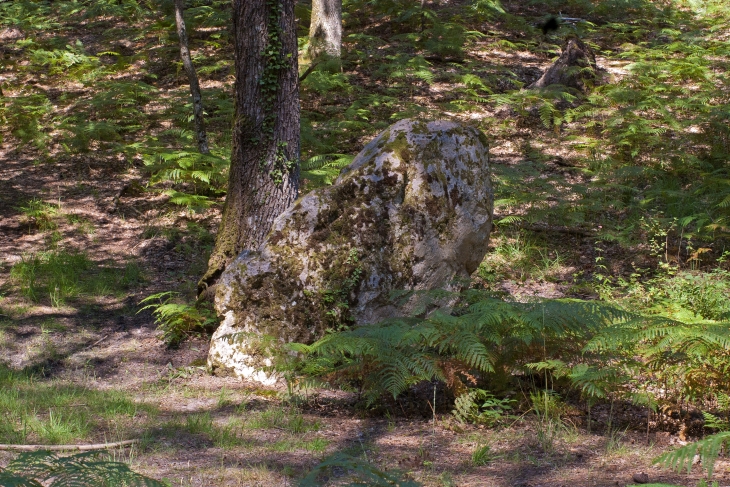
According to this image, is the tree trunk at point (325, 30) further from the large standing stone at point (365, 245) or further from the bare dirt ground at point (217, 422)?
the large standing stone at point (365, 245)

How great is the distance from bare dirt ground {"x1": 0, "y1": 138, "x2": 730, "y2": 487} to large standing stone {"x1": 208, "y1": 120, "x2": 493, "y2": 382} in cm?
67

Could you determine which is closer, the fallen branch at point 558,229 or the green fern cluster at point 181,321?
the green fern cluster at point 181,321

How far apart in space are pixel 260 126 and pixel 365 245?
1941 millimetres

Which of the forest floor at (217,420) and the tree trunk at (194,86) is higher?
the tree trunk at (194,86)

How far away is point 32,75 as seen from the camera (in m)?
14.5

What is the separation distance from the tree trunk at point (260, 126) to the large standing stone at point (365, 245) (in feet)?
2.51

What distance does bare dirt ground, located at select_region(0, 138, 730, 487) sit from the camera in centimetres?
364

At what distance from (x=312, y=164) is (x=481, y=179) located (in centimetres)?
347

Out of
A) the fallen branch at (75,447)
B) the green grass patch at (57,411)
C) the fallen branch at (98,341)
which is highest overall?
the fallen branch at (75,447)

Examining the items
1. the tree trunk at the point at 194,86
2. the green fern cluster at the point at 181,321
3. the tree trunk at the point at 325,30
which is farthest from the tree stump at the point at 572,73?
the green fern cluster at the point at 181,321

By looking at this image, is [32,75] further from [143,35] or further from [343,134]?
[343,134]

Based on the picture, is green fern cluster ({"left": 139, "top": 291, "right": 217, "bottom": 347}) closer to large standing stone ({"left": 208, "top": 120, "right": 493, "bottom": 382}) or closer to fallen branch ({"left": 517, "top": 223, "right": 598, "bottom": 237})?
large standing stone ({"left": 208, "top": 120, "right": 493, "bottom": 382})

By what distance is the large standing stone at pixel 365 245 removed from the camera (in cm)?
580

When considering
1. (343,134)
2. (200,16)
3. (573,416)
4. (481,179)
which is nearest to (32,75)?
(200,16)
